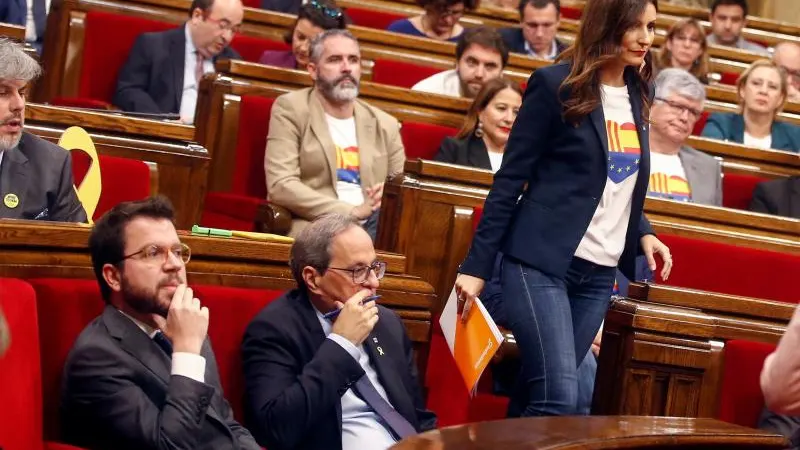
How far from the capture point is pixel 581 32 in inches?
63.8

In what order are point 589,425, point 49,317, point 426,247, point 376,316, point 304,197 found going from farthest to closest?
point 304,197 → point 426,247 → point 376,316 → point 49,317 → point 589,425

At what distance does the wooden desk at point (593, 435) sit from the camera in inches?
40.1

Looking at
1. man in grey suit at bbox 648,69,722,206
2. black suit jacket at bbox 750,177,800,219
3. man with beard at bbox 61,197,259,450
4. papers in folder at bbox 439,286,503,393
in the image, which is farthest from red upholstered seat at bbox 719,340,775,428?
black suit jacket at bbox 750,177,800,219

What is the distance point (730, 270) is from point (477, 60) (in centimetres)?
94

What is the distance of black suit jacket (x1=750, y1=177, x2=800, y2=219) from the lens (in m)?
2.70

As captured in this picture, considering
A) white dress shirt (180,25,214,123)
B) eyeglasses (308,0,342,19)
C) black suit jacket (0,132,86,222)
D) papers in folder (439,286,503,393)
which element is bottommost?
papers in folder (439,286,503,393)

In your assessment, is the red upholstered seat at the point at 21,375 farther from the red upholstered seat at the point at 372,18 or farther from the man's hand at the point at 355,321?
the red upholstered seat at the point at 372,18

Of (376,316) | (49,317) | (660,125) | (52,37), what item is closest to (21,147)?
(49,317)

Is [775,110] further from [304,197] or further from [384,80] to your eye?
[304,197]

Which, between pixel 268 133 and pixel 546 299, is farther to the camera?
pixel 268 133

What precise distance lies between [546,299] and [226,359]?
38 centimetres

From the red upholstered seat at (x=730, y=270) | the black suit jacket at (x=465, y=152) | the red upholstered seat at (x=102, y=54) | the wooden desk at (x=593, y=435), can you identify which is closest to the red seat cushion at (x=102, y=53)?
the red upholstered seat at (x=102, y=54)

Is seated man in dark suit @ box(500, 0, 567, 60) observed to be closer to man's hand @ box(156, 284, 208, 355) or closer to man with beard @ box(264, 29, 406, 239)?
man with beard @ box(264, 29, 406, 239)

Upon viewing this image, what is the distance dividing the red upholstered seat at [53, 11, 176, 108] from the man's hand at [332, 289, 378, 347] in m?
1.41
